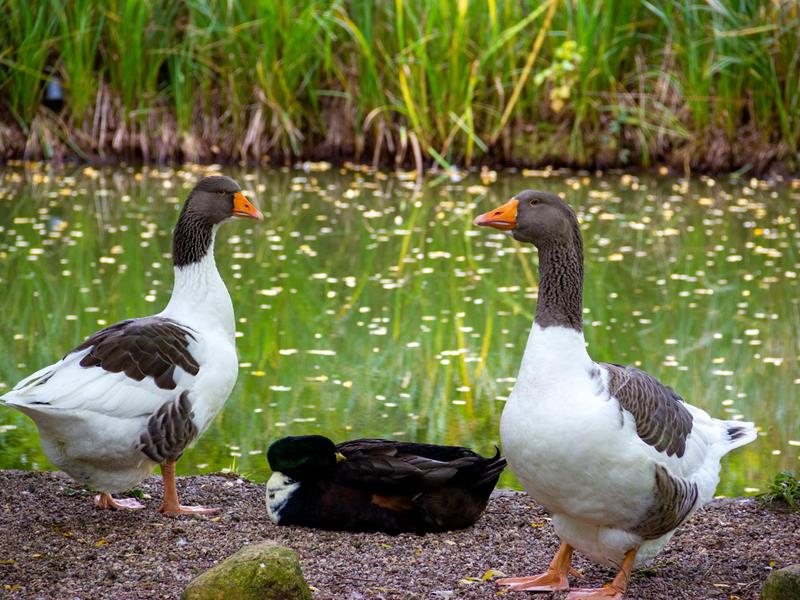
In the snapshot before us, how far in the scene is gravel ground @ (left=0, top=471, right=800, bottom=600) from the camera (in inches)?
170

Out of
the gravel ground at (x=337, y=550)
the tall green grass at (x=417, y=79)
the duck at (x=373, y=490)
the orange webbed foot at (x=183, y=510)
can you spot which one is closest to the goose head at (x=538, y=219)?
the duck at (x=373, y=490)

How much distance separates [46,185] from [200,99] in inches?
97.9

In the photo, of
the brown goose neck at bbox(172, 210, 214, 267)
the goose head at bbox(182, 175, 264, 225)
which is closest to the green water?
the brown goose neck at bbox(172, 210, 214, 267)

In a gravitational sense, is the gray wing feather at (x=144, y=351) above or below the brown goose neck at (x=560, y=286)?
below

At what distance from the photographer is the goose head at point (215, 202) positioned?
5.61 metres

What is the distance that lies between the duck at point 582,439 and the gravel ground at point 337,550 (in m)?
0.27

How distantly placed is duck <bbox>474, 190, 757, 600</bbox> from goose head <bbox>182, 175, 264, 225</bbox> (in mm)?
1660

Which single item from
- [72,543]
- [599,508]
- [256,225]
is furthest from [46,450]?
[256,225]

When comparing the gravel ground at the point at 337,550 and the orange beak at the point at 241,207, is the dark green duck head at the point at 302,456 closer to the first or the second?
the gravel ground at the point at 337,550

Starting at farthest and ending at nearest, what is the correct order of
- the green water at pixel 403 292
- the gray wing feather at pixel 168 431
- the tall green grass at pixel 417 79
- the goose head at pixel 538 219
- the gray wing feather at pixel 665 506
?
the tall green grass at pixel 417 79 → the green water at pixel 403 292 → the gray wing feather at pixel 168 431 → the goose head at pixel 538 219 → the gray wing feather at pixel 665 506

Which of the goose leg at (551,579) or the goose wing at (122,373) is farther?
the goose wing at (122,373)

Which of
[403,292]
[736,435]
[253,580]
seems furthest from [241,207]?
[403,292]

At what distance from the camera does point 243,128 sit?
49.5 ft

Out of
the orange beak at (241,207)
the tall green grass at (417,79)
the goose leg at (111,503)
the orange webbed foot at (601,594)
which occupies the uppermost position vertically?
the tall green grass at (417,79)
